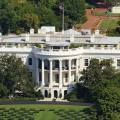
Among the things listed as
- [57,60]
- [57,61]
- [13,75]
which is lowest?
[13,75]

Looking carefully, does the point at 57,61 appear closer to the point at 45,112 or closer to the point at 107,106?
the point at 45,112

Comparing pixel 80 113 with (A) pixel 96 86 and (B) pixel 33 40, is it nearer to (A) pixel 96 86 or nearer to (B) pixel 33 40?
(A) pixel 96 86

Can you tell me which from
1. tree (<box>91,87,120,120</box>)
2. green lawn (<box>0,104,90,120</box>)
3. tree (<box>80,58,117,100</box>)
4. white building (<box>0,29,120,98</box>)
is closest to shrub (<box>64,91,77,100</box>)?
white building (<box>0,29,120,98</box>)

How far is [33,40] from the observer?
146500 millimetres

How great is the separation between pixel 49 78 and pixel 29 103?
11.7 meters

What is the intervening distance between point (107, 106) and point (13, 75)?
87.8 ft

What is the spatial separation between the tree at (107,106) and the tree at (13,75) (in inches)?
856

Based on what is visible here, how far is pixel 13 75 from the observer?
12581 cm

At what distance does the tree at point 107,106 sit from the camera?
108 metres

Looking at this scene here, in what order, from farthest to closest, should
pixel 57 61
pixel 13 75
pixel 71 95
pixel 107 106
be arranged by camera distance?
pixel 57 61
pixel 71 95
pixel 13 75
pixel 107 106

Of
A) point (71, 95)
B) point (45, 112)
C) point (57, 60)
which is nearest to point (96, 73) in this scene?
point (71, 95)

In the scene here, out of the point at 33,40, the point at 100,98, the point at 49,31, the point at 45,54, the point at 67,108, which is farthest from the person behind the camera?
the point at 49,31

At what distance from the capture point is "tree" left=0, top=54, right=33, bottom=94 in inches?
4970

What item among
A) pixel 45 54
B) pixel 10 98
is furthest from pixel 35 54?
pixel 10 98
